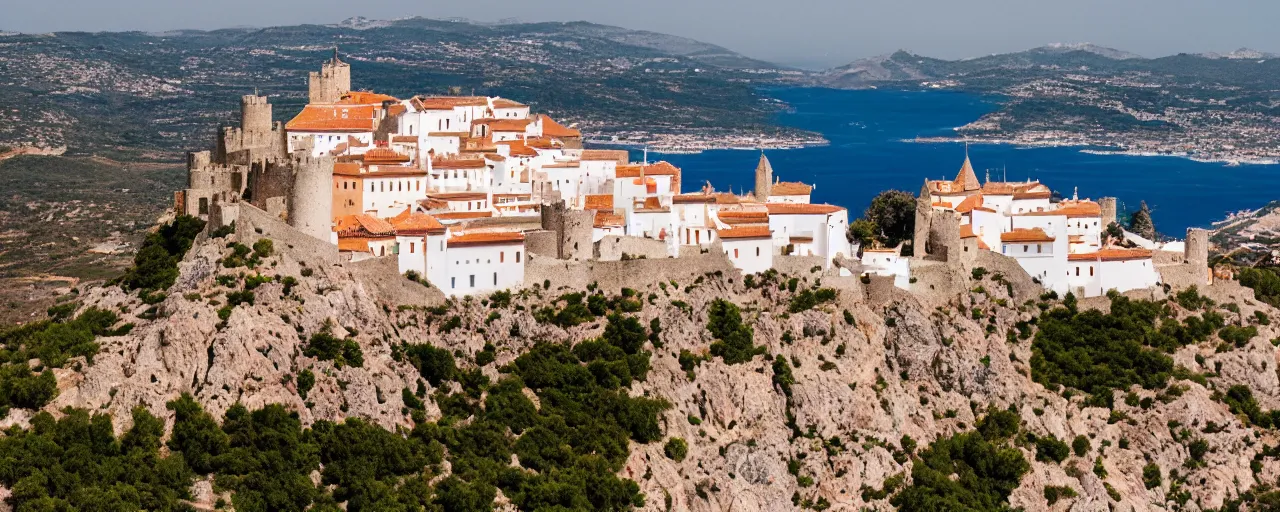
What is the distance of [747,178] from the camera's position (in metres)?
123

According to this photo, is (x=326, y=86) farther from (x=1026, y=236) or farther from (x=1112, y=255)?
(x=1112, y=255)

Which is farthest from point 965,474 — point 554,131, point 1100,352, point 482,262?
point 554,131

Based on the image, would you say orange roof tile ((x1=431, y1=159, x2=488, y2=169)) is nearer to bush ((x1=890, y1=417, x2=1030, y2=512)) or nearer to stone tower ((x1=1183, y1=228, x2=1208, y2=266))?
bush ((x1=890, y1=417, x2=1030, y2=512))

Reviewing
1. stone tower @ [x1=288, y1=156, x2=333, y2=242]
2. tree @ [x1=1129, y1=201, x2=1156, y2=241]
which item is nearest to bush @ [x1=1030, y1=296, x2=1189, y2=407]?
tree @ [x1=1129, y1=201, x2=1156, y2=241]

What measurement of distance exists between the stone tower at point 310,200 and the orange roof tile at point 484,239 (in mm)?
2967

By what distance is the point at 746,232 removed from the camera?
162 feet

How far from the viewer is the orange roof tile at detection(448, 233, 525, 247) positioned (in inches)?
1759

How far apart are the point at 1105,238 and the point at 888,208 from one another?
667 centimetres

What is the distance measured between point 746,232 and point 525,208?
5798 millimetres

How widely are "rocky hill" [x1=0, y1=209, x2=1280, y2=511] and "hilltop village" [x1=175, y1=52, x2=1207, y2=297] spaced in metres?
0.84

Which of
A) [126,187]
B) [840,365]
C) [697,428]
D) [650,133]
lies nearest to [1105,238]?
[840,365]

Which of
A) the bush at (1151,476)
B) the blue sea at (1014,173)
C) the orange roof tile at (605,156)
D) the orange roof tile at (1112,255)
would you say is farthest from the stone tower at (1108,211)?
the blue sea at (1014,173)

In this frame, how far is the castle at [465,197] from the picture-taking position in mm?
44406

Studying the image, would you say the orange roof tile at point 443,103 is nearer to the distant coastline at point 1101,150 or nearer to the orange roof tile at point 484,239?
the orange roof tile at point 484,239
